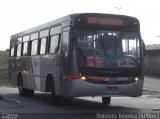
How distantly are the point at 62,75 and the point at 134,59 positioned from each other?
2503 mm

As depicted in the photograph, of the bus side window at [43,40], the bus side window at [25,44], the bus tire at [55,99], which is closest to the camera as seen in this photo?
the bus tire at [55,99]

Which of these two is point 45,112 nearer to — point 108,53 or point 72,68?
point 72,68

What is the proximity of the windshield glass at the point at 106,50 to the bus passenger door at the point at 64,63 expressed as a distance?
0.54 m

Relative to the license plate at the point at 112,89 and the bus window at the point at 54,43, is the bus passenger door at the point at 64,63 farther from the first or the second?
the license plate at the point at 112,89

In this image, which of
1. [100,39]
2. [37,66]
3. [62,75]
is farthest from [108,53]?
[37,66]

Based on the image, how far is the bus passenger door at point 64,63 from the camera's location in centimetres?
1769

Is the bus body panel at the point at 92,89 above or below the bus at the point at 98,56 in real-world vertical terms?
below

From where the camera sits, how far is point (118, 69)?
17562 millimetres

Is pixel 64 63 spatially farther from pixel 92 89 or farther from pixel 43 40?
pixel 43 40

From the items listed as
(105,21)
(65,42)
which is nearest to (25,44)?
(65,42)

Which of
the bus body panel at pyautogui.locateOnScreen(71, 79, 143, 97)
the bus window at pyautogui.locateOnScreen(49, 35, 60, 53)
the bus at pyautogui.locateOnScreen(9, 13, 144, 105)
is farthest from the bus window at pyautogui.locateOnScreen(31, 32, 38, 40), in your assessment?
the bus body panel at pyautogui.locateOnScreen(71, 79, 143, 97)

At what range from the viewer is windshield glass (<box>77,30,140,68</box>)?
1738 cm

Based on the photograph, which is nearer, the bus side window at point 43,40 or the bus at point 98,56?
the bus at point 98,56

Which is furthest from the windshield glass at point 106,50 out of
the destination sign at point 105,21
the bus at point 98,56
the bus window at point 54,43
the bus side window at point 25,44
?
the bus side window at point 25,44
